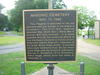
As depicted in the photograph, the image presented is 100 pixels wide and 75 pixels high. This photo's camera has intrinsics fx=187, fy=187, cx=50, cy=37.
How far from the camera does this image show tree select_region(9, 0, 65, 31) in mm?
4646

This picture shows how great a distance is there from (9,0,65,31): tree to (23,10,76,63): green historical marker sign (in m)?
1.61

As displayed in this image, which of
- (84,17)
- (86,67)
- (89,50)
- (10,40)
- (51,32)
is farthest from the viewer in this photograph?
(89,50)

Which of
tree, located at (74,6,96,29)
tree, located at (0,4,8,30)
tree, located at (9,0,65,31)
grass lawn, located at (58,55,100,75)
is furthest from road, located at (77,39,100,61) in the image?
tree, located at (0,4,8,30)

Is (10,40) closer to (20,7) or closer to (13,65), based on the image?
(13,65)

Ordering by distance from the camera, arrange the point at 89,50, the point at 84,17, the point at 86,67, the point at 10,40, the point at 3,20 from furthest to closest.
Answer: the point at 89,50 → the point at 10,40 → the point at 3,20 → the point at 84,17 → the point at 86,67

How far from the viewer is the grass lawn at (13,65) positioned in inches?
190

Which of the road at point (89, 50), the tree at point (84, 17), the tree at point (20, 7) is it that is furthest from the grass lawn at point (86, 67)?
the tree at point (20, 7)

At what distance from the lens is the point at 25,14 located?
3.06 meters

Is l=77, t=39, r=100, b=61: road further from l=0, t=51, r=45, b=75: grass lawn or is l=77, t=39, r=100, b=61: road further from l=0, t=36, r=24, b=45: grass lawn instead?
l=0, t=36, r=24, b=45: grass lawn

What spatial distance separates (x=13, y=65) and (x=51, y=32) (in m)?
2.43

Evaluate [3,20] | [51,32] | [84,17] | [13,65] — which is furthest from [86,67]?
[3,20]

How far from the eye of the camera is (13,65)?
507cm

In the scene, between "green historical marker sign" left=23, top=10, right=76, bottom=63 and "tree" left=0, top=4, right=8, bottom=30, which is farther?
"tree" left=0, top=4, right=8, bottom=30

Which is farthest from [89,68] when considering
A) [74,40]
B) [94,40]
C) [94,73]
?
[74,40]
